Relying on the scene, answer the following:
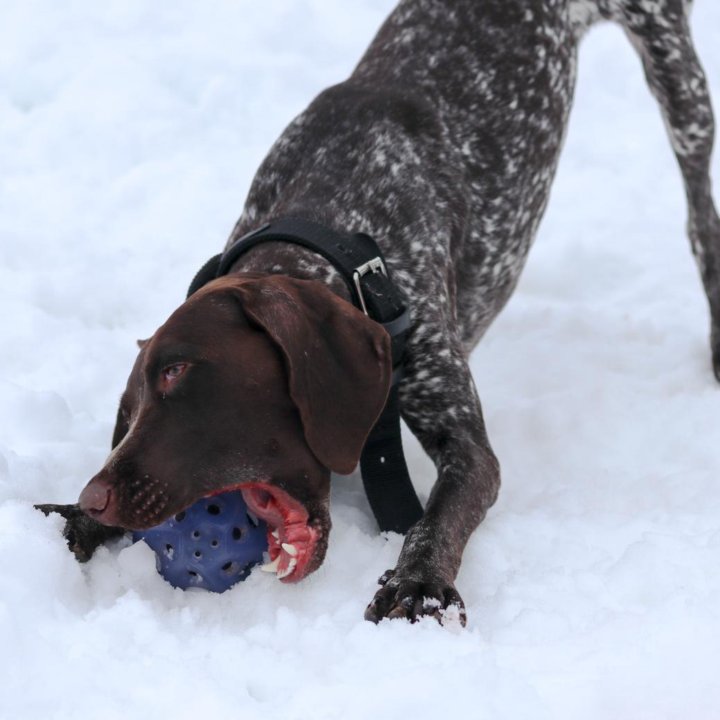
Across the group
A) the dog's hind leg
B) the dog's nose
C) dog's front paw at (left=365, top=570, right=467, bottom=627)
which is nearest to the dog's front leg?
dog's front paw at (left=365, top=570, right=467, bottom=627)

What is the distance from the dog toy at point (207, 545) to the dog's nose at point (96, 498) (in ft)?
0.72

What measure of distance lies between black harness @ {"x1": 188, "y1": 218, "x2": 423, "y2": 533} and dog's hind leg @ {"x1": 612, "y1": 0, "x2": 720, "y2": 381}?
177cm

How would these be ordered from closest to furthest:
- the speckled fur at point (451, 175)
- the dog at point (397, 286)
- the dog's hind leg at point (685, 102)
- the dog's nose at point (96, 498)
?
the dog's nose at point (96, 498)
the dog at point (397, 286)
the speckled fur at point (451, 175)
the dog's hind leg at point (685, 102)

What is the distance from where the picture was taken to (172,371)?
9.78 ft

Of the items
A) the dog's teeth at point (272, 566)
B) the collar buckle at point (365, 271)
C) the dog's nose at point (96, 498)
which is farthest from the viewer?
the collar buckle at point (365, 271)

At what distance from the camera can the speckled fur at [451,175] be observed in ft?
11.5

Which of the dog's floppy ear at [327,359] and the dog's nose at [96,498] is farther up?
the dog's floppy ear at [327,359]

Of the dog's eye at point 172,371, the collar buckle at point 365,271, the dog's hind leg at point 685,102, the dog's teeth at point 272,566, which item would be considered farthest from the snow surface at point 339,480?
the collar buckle at point 365,271

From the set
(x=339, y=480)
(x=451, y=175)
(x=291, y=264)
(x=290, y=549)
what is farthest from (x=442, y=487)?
(x=451, y=175)

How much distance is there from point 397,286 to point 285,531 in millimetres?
828

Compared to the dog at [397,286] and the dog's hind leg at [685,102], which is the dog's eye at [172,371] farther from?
the dog's hind leg at [685,102]

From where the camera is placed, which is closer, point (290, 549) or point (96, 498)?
point (96, 498)

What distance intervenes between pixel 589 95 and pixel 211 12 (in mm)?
2014

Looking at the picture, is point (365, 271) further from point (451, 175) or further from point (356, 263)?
point (451, 175)
